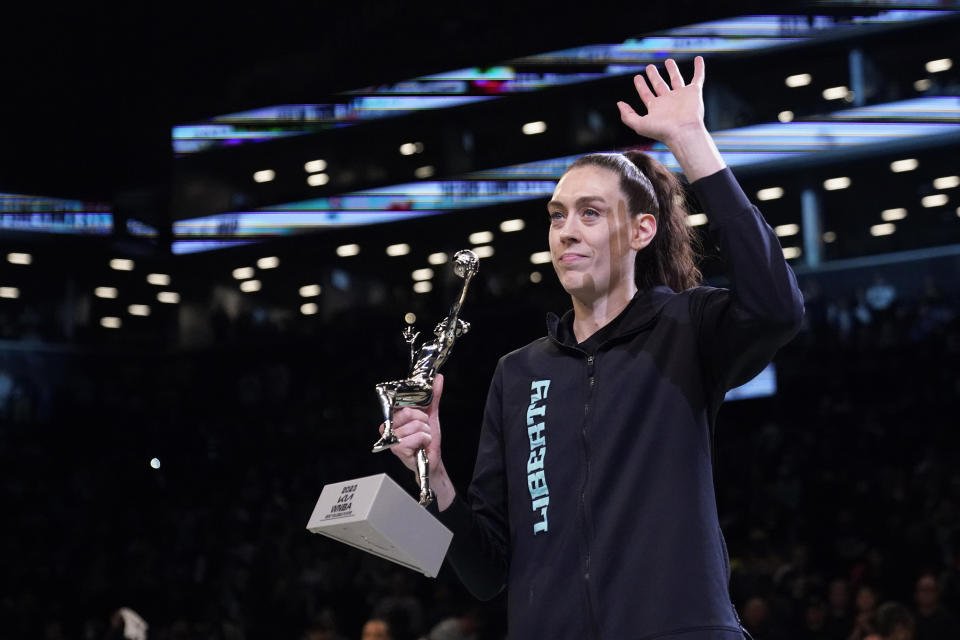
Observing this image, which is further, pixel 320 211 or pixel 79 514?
pixel 320 211

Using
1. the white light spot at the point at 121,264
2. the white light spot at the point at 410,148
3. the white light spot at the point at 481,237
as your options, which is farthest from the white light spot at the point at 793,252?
the white light spot at the point at 121,264

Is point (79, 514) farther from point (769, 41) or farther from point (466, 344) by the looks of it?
point (769, 41)

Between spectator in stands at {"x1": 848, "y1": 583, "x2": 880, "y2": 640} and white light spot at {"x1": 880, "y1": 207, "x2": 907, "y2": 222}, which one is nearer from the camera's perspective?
spectator in stands at {"x1": 848, "y1": 583, "x2": 880, "y2": 640}

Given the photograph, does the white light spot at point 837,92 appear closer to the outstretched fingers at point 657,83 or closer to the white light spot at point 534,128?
the white light spot at point 534,128

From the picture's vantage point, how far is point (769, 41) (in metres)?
14.8

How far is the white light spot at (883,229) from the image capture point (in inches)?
589

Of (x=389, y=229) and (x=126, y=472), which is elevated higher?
(x=389, y=229)

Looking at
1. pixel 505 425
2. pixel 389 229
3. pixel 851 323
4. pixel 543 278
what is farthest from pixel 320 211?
pixel 505 425

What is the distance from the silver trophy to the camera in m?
1.98

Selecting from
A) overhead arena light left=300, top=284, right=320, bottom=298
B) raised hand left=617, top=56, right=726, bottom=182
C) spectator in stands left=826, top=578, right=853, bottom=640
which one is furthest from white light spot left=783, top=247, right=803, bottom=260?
raised hand left=617, top=56, right=726, bottom=182

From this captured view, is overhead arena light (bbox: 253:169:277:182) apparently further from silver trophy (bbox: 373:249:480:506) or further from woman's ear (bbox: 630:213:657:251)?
woman's ear (bbox: 630:213:657:251)

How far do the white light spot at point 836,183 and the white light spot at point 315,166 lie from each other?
7571 mm

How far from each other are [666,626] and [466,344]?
495 inches

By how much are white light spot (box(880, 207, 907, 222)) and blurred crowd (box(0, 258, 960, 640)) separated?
1079 mm
